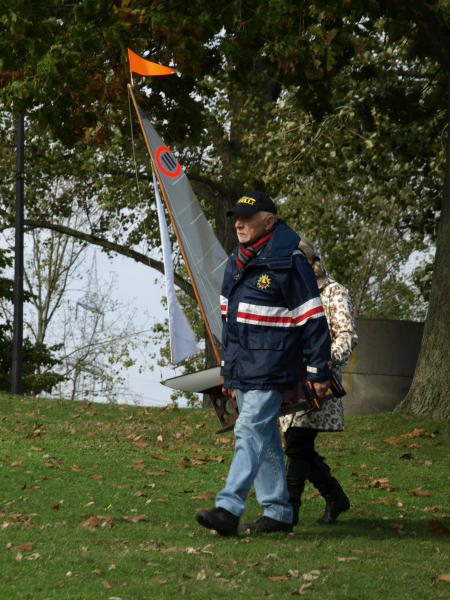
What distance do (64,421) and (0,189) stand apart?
41.2 ft

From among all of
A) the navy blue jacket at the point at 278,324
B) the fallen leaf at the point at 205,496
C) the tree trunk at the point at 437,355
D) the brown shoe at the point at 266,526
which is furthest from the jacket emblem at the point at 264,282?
the tree trunk at the point at 437,355

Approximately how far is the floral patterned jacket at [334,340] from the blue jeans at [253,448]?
1.24 ft

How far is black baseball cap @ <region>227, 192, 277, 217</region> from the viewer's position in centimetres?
566

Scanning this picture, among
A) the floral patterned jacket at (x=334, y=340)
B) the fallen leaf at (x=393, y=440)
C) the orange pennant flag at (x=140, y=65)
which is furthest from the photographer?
the fallen leaf at (x=393, y=440)

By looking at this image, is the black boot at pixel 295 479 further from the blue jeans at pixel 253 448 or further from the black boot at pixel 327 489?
the blue jeans at pixel 253 448

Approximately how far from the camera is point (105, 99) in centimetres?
1324

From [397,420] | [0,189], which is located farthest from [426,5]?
[0,189]

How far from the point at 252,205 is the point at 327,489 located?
7.57ft

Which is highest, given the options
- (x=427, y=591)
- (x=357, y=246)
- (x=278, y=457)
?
(x=357, y=246)

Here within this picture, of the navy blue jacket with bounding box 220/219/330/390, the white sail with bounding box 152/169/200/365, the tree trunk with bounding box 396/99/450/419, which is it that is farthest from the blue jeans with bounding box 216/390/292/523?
the tree trunk with bounding box 396/99/450/419

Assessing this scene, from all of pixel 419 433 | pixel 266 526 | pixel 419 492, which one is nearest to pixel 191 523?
pixel 266 526

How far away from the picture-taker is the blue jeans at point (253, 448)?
553cm

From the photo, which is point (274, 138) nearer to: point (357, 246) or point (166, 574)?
point (357, 246)

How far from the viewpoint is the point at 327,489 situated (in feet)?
21.1
